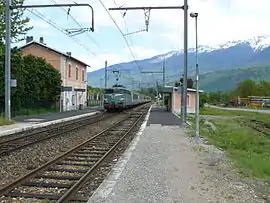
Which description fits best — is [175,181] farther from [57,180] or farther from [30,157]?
[30,157]

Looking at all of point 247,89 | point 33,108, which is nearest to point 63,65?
point 33,108

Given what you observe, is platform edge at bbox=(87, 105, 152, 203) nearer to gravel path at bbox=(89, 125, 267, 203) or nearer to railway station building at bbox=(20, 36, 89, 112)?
gravel path at bbox=(89, 125, 267, 203)

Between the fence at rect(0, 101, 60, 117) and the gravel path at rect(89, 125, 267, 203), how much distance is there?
19.7 m

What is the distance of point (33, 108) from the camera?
35.8 metres

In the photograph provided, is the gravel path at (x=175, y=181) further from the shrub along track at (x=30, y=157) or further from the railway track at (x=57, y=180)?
the shrub along track at (x=30, y=157)

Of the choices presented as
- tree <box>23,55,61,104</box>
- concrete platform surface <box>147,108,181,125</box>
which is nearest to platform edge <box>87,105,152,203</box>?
concrete platform surface <box>147,108,181,125</box>

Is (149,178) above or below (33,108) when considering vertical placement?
below

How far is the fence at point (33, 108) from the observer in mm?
30441

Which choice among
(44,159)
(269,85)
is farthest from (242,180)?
(269,85)

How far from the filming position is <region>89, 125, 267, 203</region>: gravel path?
6785 millimetres

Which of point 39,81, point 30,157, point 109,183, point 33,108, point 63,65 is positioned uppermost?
point 63,65

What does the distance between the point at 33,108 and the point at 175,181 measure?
2924 centimetres

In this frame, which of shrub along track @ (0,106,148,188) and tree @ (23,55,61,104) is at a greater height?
tree @ (23,55,61,104)

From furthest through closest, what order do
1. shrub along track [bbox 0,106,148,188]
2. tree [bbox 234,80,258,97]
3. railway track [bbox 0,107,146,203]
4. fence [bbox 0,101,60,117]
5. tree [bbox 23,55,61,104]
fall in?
tree [bbox 234,80,258,97]
tree [bbox 23,55,61,104]
fence [bbox 0,101,60,117]
shrub along track [bbox 0,106,148,188]
railway track [bbox 0,107,146,203]
